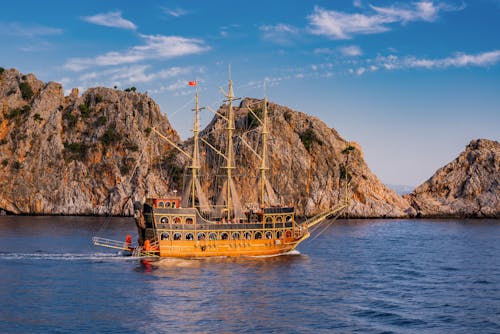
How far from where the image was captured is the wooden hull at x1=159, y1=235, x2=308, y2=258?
60219mm

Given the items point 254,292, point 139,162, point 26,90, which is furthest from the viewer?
point 26,90

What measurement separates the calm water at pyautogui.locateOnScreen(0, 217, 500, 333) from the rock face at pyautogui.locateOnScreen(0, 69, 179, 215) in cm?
7638

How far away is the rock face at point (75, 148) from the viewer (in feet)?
488

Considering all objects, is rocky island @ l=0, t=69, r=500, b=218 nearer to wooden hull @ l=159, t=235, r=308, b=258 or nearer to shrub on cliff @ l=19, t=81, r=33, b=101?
shrub on cliff @ l=19, t=81, r=33, b=101

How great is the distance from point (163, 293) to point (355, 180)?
113 meters

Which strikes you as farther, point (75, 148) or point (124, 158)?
point (75, 148)

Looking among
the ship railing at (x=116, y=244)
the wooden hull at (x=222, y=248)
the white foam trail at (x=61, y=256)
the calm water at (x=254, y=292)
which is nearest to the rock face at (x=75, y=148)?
the ship railing at (x=116, y=244)

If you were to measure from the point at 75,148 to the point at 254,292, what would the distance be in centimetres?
12640

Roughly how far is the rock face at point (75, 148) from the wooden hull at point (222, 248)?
8421 centimetres

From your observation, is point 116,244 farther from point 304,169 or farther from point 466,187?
point 466,187

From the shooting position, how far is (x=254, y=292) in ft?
150

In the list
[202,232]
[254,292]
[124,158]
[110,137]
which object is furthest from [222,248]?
[110,137]

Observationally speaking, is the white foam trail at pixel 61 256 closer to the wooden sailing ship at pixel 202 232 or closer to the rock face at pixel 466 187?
the wooden sailing ship at pixel 202 232

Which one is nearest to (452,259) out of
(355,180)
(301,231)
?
(301,231)
